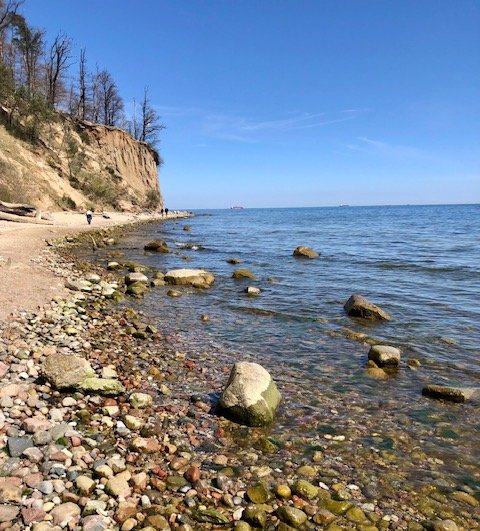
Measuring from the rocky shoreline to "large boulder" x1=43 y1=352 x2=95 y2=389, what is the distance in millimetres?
88

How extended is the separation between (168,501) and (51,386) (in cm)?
272

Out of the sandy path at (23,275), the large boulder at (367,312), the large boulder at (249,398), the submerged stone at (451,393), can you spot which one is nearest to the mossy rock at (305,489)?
the large boulder at (249,398)

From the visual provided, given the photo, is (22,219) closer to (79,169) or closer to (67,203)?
(67,203)

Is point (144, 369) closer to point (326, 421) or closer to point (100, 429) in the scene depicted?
point (100, 429)

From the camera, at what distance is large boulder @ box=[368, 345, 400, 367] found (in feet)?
25.9


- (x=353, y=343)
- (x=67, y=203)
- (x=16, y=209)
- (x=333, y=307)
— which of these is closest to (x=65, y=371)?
(x=353, y=343)

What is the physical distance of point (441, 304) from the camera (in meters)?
13.2

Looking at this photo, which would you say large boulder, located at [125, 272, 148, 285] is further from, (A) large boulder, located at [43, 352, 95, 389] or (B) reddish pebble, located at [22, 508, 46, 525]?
(B) reddish pebble, located at [22, 508, 46, 525]

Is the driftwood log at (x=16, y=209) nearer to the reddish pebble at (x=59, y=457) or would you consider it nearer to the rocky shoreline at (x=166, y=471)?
the rocky shoreline at (x=166, y=471)

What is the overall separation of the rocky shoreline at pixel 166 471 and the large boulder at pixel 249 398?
0.49ft

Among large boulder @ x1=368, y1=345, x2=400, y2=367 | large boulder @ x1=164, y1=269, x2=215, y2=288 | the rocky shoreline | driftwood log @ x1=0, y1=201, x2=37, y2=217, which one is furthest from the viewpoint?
driftwood log @ x1=0, y1=201, x2=37, y2=217

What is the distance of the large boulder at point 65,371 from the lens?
18.5 ft

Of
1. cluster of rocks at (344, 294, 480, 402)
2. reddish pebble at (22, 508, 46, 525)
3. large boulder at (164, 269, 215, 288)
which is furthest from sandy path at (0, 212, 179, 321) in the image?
cluster of rocks at (344, 294, 480, 402)

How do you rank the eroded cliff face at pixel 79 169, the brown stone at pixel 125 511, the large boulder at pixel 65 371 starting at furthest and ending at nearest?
1. the eroded cliff face at pixel 79 169
2. the large boulder at pixel 65 371
3. the brown stone at pixel 125 511
